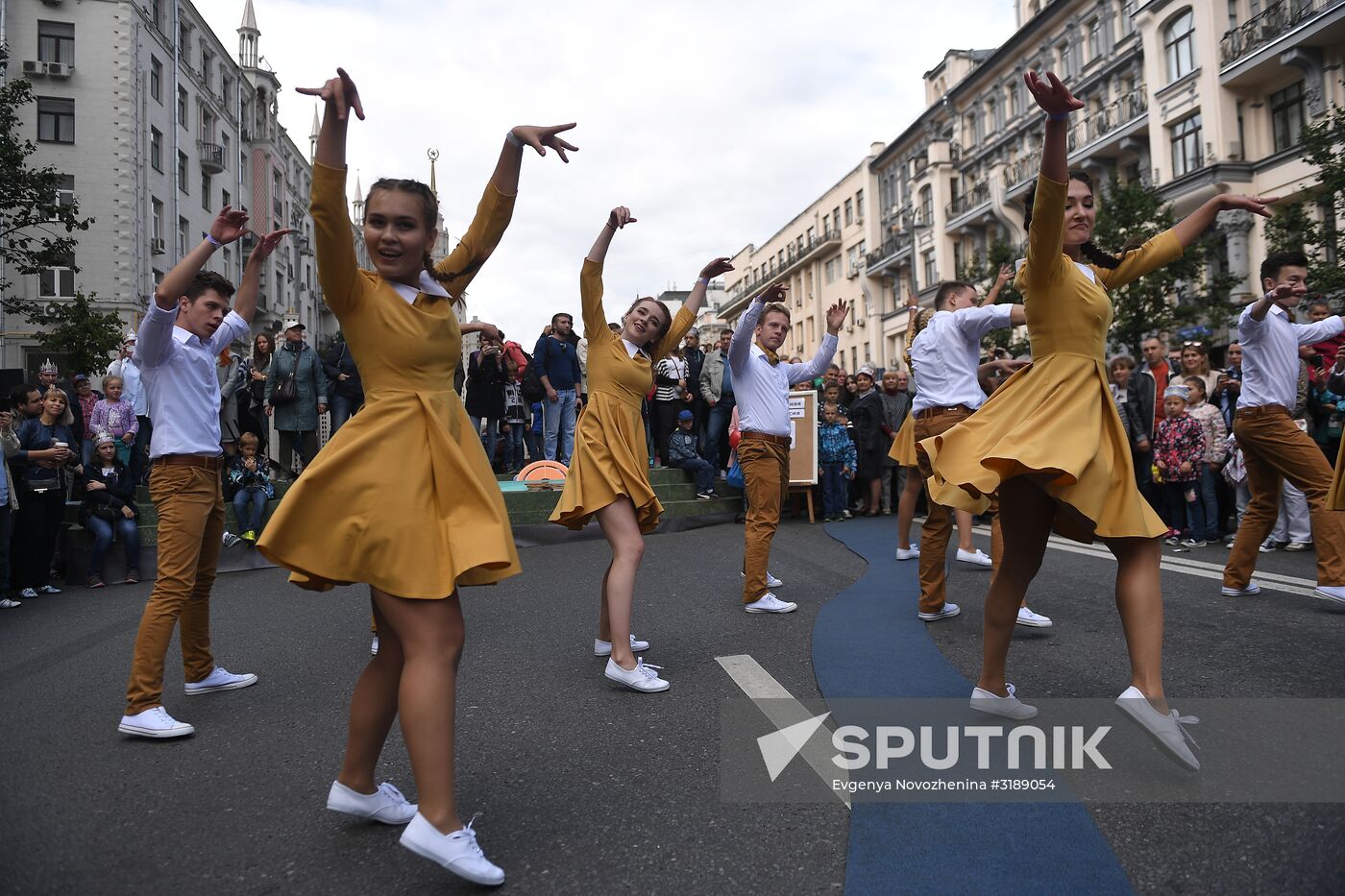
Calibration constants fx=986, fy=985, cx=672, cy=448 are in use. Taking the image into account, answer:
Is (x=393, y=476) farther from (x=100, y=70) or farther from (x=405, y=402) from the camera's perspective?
(x=100, y=70)

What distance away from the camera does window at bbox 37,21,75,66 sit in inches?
1501

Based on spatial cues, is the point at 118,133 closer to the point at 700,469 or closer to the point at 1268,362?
the point at 700,469

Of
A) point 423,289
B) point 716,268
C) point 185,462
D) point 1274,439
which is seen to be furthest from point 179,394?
point 1274,439

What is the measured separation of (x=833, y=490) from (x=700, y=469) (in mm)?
1900

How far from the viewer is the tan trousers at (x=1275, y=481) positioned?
6012 mm

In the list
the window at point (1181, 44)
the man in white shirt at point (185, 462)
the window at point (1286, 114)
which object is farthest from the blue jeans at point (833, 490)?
the window at point (1181, 44)

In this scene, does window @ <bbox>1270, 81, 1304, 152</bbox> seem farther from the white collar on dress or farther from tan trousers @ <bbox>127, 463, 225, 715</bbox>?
the white collar on dress

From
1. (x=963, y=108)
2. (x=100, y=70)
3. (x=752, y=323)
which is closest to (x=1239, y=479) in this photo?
(x=752, y=323)

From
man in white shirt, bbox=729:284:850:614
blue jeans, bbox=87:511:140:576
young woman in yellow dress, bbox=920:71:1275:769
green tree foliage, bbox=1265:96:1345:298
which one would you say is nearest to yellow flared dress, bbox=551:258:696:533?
man in white shirt, bbox=729:284:850:614

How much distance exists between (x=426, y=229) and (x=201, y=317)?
254 cm

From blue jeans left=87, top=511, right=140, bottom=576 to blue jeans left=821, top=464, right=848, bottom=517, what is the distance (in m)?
8.13

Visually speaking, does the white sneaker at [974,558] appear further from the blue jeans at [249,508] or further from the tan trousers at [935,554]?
the blue jeans at [249,508]

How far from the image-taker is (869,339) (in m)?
63.6

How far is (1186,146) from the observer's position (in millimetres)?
33062
